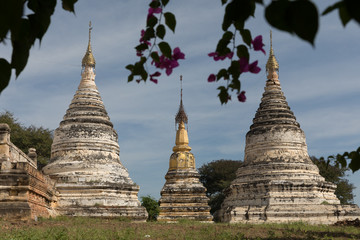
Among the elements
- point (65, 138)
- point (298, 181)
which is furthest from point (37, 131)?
point (298, 181)

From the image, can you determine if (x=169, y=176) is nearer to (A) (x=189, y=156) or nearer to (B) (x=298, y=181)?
(A) (x=189, y=156)

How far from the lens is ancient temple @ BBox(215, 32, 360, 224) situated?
2342 cm

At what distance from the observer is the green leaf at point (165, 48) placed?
2811 mm

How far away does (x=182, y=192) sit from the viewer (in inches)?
1211

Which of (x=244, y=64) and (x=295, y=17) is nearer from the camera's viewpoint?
(x=295, y=17)

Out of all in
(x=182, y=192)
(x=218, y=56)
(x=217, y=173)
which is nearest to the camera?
(x=218, y=56)

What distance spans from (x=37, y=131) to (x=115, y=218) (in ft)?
68.5

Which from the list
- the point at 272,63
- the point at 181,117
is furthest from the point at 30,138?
the point at 272,63

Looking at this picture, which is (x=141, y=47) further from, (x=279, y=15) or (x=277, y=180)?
(x=277, y=180)

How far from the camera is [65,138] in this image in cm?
2339

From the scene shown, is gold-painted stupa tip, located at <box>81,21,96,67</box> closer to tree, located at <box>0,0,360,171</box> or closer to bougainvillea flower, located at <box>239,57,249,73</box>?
tree, located at <box>0,0,360,171</box>

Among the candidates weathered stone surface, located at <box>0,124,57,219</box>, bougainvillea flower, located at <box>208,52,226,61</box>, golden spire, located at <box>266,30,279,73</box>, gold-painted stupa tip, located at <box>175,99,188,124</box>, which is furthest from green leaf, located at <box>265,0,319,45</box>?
gold-painted stupa tip, located at <box>175,99,188,124</box>

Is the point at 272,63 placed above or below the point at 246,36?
above

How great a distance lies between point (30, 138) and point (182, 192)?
15016 mm
